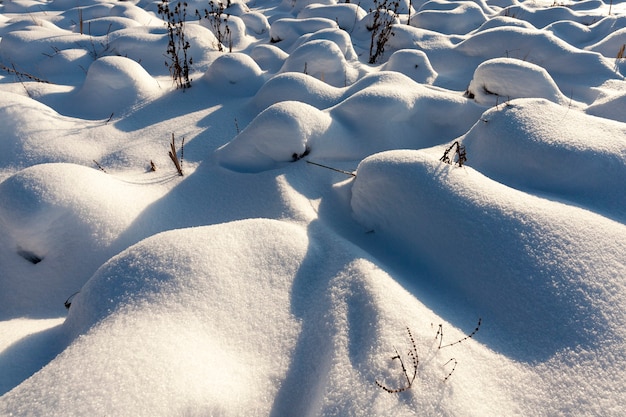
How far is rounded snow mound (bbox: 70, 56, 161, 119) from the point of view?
2.85 m

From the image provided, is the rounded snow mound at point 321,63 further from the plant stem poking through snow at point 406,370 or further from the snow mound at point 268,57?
the plant stem poking through snow at point 406,370

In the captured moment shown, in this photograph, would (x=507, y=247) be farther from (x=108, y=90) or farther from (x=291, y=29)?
(x=291, y=29)

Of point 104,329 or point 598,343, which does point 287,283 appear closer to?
point 104,329

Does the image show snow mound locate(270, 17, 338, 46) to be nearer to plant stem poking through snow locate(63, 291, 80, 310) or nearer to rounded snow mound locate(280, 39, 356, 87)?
rounded snow mound locate(280, 39, 356, 87)

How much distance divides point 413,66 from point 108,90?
2.44m

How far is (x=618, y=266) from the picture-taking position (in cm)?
126

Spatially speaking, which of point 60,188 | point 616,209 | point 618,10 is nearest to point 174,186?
point 60,188

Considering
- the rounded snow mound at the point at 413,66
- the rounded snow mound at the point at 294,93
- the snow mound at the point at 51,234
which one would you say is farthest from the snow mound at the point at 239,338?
the rounded snow mound at the point at 413,66

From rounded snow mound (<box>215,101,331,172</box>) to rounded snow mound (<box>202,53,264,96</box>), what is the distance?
1.08 metres

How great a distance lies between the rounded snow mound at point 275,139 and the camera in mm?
2004

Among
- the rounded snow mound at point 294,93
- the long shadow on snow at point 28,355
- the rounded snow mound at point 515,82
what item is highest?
the rounded snow mound at point 515,82

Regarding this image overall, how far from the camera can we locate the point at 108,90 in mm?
2885

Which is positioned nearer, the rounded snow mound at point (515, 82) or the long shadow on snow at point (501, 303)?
the long shadow on snow at point (501, 303)

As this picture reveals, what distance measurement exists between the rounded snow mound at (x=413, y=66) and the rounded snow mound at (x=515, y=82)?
0.66 meters
